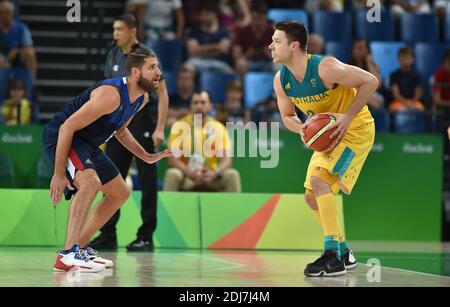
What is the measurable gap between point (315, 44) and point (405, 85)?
1391 mm

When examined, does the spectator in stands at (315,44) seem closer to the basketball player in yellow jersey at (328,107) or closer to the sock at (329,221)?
the basketball player in yellow jersey at (328,107)

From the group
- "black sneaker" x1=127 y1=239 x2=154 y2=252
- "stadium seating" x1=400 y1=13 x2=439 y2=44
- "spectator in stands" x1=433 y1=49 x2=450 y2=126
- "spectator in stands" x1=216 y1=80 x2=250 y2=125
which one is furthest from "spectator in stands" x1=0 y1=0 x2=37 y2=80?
"stadium seating" x1=400 y1=13 x2=439 y2=44

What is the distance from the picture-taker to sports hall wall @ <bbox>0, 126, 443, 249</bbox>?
30.7 feet

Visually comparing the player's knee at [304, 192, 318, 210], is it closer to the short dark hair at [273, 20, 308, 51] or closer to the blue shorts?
the short dark hair at [273, 20, 308, 51]

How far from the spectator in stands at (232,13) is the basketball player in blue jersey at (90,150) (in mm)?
7355

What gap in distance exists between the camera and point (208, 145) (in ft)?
34.4

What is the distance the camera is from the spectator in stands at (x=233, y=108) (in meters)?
11.5

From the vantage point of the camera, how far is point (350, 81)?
6582 mm

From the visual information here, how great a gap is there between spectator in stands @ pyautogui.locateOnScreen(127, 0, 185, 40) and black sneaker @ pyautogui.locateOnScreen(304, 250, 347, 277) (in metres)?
7.41

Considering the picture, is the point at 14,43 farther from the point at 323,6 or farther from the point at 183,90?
the point at 323,6

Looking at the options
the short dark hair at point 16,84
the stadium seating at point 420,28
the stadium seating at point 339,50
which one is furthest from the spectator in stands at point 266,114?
the stadium seating at point 420,28

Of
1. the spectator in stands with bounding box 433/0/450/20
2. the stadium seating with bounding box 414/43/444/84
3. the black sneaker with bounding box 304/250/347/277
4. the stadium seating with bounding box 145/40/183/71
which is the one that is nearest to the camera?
the black sneaker with bounding box 304/250/347/277

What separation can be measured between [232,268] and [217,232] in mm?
2633
